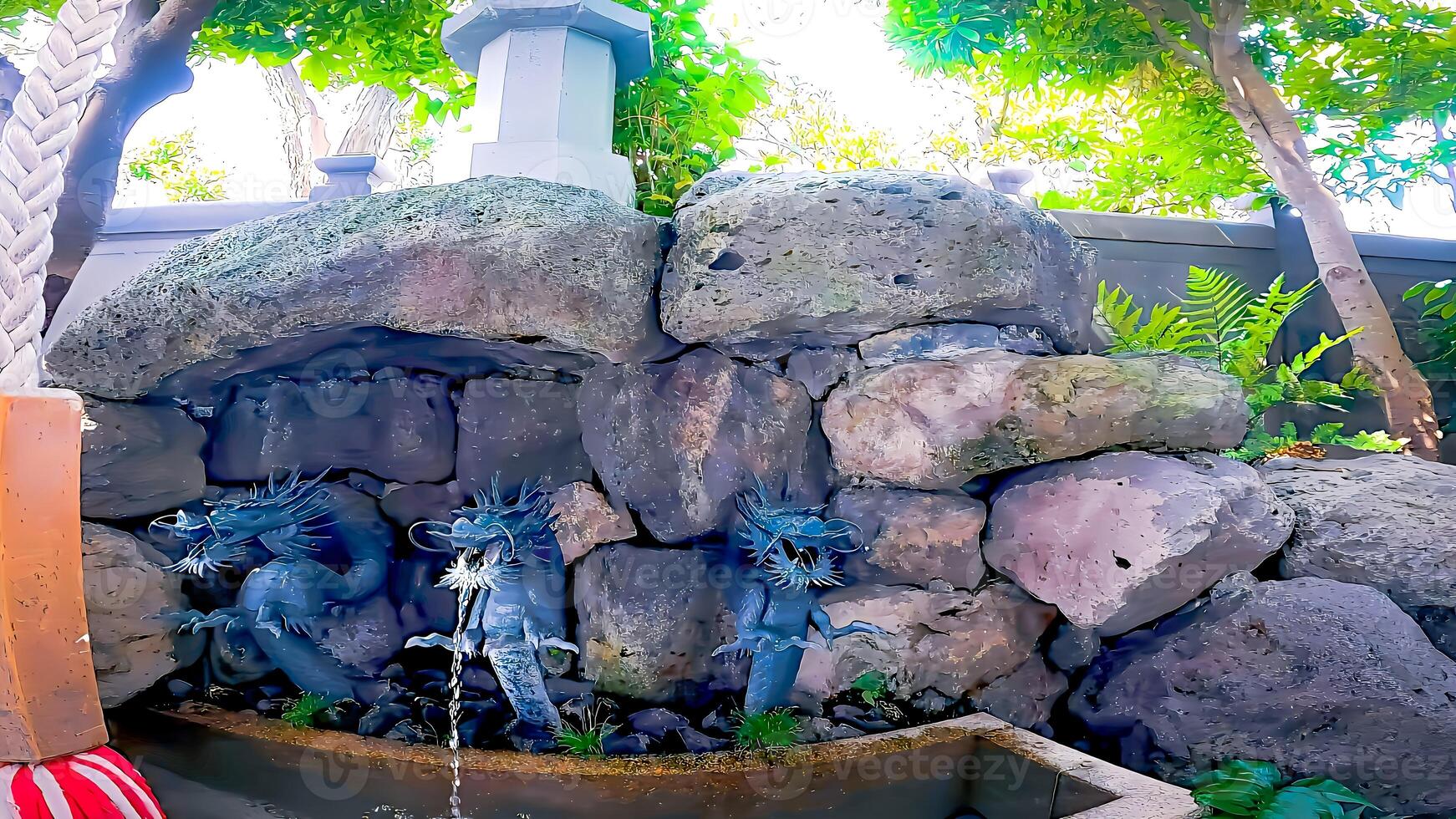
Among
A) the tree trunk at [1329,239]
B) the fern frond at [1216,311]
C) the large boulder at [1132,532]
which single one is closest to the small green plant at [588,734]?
the large boulder at [1132,532]

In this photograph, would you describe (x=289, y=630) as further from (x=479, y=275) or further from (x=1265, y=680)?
(x=1265, y=680)

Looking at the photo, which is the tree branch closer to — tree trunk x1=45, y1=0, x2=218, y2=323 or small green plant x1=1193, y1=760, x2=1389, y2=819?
small green plant x1=1193, y1=760, x2=1389, y2=819

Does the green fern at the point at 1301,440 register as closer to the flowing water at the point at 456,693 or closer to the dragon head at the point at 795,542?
the dragon head at the point at 795,542

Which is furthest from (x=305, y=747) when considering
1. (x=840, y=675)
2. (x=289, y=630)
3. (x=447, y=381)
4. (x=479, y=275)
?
(x=840, y=675)

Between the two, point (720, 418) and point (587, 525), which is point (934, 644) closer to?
point (720, 418)

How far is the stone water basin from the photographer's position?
2.41 metres

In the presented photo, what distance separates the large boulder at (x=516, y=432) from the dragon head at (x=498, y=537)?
0.17 meters

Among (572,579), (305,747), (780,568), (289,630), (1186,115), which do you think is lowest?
(305,747)

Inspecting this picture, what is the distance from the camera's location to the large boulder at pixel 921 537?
9.59 feet

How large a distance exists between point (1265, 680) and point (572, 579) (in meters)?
2.60

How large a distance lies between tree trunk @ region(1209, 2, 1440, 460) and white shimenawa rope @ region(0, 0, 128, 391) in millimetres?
5670

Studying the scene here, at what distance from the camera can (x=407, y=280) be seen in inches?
104

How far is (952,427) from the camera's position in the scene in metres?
2.79

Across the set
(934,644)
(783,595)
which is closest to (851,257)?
(783,595)
